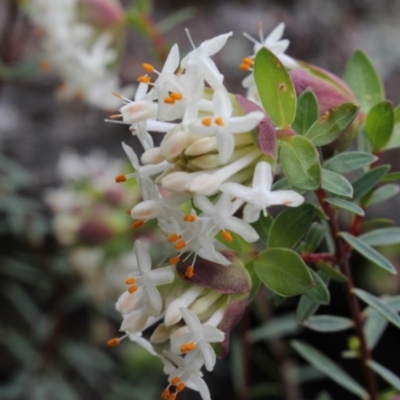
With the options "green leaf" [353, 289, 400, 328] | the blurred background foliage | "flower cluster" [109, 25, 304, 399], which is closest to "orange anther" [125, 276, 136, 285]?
"flower cluster" [109, 25, 304, 399]

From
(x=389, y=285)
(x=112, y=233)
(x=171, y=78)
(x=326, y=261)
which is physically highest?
(x=171, y=78)

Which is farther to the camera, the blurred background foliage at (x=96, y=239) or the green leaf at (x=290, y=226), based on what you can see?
the blurred background foliage at (x=96, y=239)

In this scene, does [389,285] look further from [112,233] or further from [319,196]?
[319,196]

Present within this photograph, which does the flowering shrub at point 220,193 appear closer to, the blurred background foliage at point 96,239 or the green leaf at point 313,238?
the green leaf at point 313,238

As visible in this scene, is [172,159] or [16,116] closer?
[172,159]

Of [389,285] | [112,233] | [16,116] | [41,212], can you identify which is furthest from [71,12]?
[389,285]

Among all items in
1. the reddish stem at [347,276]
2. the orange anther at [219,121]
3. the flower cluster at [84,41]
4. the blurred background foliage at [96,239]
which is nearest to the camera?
the orange anther at [219,121]

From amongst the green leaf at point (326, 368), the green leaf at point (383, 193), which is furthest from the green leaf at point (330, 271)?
the green leaf at point (326, 368)
